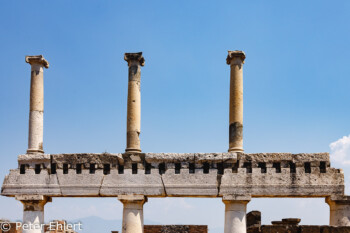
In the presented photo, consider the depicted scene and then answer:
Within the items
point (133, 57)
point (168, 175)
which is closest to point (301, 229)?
point (168, 175)

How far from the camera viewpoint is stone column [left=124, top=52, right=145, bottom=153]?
15.9 metres

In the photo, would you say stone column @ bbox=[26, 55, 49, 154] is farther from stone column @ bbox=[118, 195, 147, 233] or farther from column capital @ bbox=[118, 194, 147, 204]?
Answer: stone column @ bbox=[118, 195, 147, 233]

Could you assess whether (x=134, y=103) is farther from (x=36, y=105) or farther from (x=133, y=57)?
(x=36, y=105)

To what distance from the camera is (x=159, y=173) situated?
50.7 feet

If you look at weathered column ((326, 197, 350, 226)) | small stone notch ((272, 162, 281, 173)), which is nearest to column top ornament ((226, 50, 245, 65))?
small stone notch ((272, 162, 281, 173))

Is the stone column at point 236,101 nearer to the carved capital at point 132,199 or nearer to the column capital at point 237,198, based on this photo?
the column capital at point 237,198

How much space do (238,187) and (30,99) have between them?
7.16 m

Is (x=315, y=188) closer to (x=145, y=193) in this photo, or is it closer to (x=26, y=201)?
(x=145, y=193)

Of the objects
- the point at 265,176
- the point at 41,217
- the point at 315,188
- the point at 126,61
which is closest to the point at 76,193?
the point at 41,217

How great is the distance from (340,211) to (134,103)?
6918 millimetres

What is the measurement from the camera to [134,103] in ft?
52.7

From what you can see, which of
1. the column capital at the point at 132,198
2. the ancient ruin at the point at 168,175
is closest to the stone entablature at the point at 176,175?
the ancient ruin at the point at 168,175

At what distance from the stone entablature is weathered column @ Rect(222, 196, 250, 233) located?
21cm

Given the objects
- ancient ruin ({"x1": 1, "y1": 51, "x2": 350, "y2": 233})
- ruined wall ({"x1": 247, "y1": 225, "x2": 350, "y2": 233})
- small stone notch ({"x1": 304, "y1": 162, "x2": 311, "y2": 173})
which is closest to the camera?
ruined wall ({"x1": 247, "y1": 225, "x2": 350, "y2": 233})
